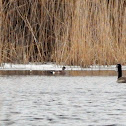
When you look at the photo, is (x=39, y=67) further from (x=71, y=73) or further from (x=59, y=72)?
(x=71, y=73)

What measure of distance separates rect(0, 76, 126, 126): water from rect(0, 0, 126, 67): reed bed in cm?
298

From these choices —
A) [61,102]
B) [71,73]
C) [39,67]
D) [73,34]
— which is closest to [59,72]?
[71,73]

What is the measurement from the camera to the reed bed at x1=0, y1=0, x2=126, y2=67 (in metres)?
20.0

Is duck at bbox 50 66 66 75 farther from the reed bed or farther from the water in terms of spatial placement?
the water

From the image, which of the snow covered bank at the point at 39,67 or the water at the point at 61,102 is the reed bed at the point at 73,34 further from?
the water at the point at 61,102

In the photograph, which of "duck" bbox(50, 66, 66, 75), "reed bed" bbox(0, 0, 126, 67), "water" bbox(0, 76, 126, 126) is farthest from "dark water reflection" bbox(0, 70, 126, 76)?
"water" bbox(0, 76, 126, 126)

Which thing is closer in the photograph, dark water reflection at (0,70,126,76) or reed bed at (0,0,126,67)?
dark water reflection at (0,70,126,76)

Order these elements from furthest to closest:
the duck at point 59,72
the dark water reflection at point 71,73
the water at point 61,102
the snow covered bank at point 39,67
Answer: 1. the snow covered bank at point 39,67
2. the duck at point 59,72
3. the dark water reflection at point 71,73
4. the water at point 61,102

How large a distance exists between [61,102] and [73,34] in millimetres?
9259

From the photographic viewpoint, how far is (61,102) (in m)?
11.2

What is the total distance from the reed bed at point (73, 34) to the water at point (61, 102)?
2.98m

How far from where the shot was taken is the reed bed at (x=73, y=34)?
20.0m

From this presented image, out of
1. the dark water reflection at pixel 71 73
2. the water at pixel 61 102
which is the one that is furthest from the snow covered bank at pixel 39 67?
the water at pixel 61 102

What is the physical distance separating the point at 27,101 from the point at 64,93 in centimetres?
194
